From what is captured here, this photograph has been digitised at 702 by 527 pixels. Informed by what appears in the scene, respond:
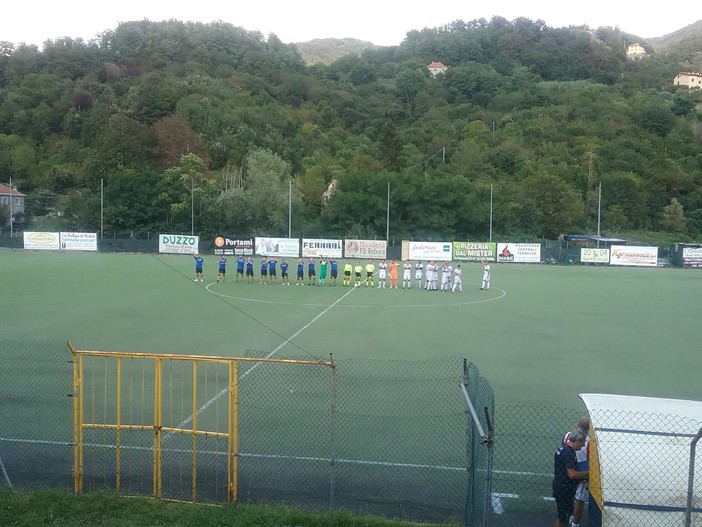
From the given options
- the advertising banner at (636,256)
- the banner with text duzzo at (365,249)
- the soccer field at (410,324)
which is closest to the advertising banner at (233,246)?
the banner with text duzzo at (365,249)

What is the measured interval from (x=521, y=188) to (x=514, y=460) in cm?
6933

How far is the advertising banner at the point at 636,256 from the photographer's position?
53.0m

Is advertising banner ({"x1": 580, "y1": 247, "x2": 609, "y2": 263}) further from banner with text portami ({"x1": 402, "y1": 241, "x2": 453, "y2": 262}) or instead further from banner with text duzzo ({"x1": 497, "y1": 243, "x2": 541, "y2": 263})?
banner with text portami ({"x1": 402, "y1": 241, "x2": 453, "y2": 262})

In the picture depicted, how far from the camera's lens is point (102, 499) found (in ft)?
25.4

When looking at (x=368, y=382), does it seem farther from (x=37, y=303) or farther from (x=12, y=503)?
(x=37, y=303)

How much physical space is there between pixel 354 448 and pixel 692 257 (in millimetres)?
51532

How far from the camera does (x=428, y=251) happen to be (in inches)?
2120

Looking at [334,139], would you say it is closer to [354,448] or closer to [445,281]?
[445,281]

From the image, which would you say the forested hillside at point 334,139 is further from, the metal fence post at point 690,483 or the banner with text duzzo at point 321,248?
the metal fence post at point 690,483

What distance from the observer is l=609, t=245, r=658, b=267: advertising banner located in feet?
174

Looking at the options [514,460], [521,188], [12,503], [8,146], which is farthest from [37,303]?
[8,146]

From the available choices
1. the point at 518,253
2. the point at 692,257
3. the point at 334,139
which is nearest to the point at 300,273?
the point at 518,253

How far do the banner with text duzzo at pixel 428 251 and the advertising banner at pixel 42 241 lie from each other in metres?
29.7

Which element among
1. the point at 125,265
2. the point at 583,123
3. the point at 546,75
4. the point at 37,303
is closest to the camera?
the point at 37,303
